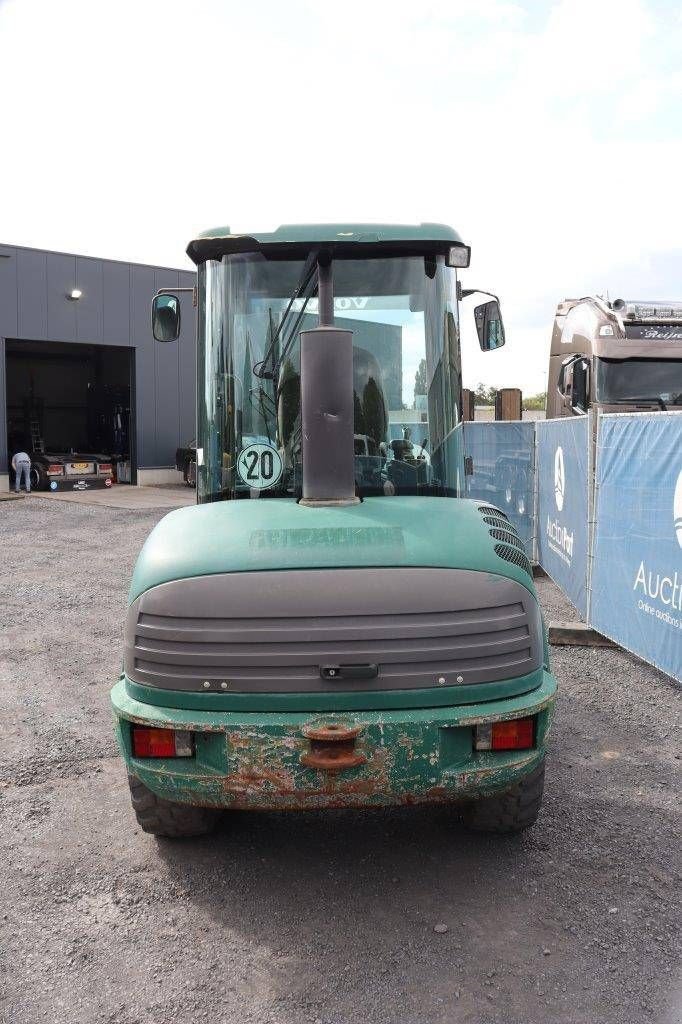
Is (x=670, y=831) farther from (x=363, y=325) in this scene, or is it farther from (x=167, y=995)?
(x=363, y=325)

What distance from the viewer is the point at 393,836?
3900mm

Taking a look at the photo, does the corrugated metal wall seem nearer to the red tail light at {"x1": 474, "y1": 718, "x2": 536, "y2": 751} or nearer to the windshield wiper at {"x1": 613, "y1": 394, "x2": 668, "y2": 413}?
the windshield wiper at {"x1": 613, "y1": 394, "x2": 668, "y2": 413}

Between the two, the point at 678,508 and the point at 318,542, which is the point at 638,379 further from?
the point at 318,542

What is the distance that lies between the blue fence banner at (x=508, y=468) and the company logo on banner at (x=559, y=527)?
0.94 metres

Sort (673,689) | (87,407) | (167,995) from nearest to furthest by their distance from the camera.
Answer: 1. (167,995)
2. (673,689)
3. (87,407)

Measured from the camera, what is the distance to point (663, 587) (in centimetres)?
589

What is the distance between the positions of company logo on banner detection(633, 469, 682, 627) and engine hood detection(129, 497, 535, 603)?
8.16ft

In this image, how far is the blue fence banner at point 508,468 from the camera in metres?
10.7

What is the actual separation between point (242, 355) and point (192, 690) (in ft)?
5.89

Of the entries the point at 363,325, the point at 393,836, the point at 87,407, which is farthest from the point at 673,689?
the point at 87,407

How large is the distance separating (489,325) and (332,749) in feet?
9.89

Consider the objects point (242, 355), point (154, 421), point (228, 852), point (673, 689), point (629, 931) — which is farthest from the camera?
point (154, 421)

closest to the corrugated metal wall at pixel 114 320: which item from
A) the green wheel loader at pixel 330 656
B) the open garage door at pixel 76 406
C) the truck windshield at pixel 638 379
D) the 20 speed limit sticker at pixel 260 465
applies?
the open garage door at pixel 76 406

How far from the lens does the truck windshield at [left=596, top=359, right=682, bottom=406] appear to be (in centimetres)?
1066
